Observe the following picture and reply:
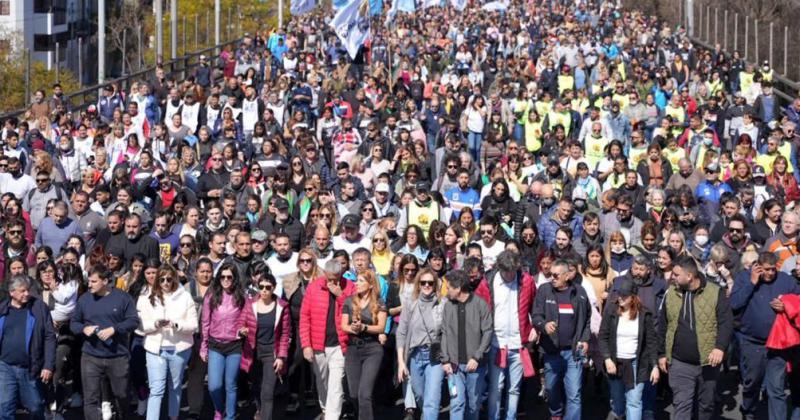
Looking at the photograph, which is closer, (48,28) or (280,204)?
(280,204)

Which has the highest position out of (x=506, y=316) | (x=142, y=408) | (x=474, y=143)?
(x=474, y=143)

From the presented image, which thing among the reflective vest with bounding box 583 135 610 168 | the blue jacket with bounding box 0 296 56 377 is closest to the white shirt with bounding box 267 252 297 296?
the blue jacket with bounding box 0 296 56 377

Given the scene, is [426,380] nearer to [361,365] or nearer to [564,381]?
[361,365]

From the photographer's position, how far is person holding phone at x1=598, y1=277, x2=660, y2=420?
13586mm

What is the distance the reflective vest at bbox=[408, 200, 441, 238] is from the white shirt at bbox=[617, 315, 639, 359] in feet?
14.6

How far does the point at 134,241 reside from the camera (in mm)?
16391

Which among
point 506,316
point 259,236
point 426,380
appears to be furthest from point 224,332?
point 506,316

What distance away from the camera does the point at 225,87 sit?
29078mm

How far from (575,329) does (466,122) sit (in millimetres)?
11661

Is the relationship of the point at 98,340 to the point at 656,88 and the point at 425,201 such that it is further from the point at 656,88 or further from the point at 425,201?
the point at 656,88

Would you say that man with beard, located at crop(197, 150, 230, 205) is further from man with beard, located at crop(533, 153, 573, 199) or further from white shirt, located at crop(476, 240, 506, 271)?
white shirt, located at crop(476, 240, 506, 271)

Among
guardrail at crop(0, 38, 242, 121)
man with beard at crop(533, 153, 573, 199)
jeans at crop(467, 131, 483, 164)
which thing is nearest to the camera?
man with beard at crop(533, 153, 573, 199)

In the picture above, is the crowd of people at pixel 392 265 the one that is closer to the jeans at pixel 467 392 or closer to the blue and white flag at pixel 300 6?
the jeans at pixel 467 392

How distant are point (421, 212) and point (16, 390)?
5685 mm
